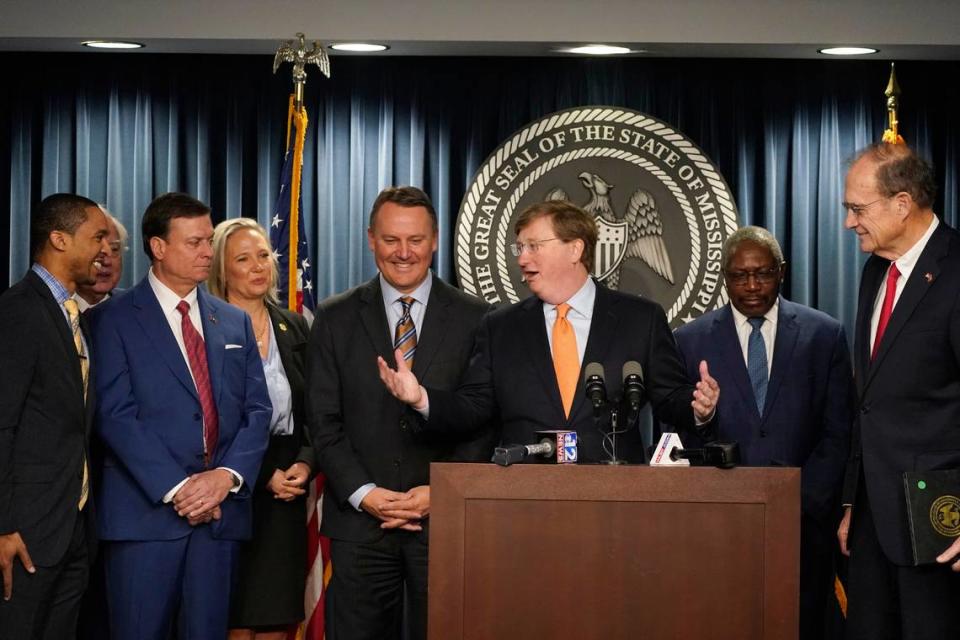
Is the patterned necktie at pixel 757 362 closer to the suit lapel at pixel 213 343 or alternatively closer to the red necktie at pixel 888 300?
the red necktie at pixel 888 300

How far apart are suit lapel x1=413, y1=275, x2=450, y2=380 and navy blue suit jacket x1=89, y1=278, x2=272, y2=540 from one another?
1.91ft

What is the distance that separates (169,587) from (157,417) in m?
0.56

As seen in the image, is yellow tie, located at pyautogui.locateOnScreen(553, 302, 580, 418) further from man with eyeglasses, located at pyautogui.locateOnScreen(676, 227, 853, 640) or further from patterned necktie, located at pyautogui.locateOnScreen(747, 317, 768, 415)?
patterned necktie, located at pyautogui.locateOnScreen(747, 317, 768, 415)

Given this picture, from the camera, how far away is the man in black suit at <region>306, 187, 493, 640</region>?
421 cm

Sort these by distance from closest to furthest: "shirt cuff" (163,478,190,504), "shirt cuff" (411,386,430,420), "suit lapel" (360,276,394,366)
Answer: "shirt cuff" (411,386,430,420)
"shirt cuff" (163,478,190,504)
"suit lapel" (360,276,394,366)

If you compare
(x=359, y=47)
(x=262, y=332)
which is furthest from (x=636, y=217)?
(x=262, y=332)

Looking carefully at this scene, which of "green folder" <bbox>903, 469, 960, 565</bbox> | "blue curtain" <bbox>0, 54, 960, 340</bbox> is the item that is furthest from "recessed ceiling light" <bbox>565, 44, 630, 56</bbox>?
"green folder" <bbox>903, 469, 960, 565</bbox>

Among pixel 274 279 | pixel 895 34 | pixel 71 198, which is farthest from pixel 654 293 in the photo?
pixel 71 198

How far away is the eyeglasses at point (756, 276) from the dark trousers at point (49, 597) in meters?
2.52

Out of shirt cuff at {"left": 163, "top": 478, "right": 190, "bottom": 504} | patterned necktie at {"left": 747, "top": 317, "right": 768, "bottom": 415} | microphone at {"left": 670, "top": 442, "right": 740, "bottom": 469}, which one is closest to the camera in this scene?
microphone at {"left": 670, "top": 442, "right": 740, "bottom": 469}

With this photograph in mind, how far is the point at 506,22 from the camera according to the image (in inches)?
234

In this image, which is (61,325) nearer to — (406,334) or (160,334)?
(160,334)

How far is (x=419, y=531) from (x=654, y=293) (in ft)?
8.38

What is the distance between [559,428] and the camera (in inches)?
155
